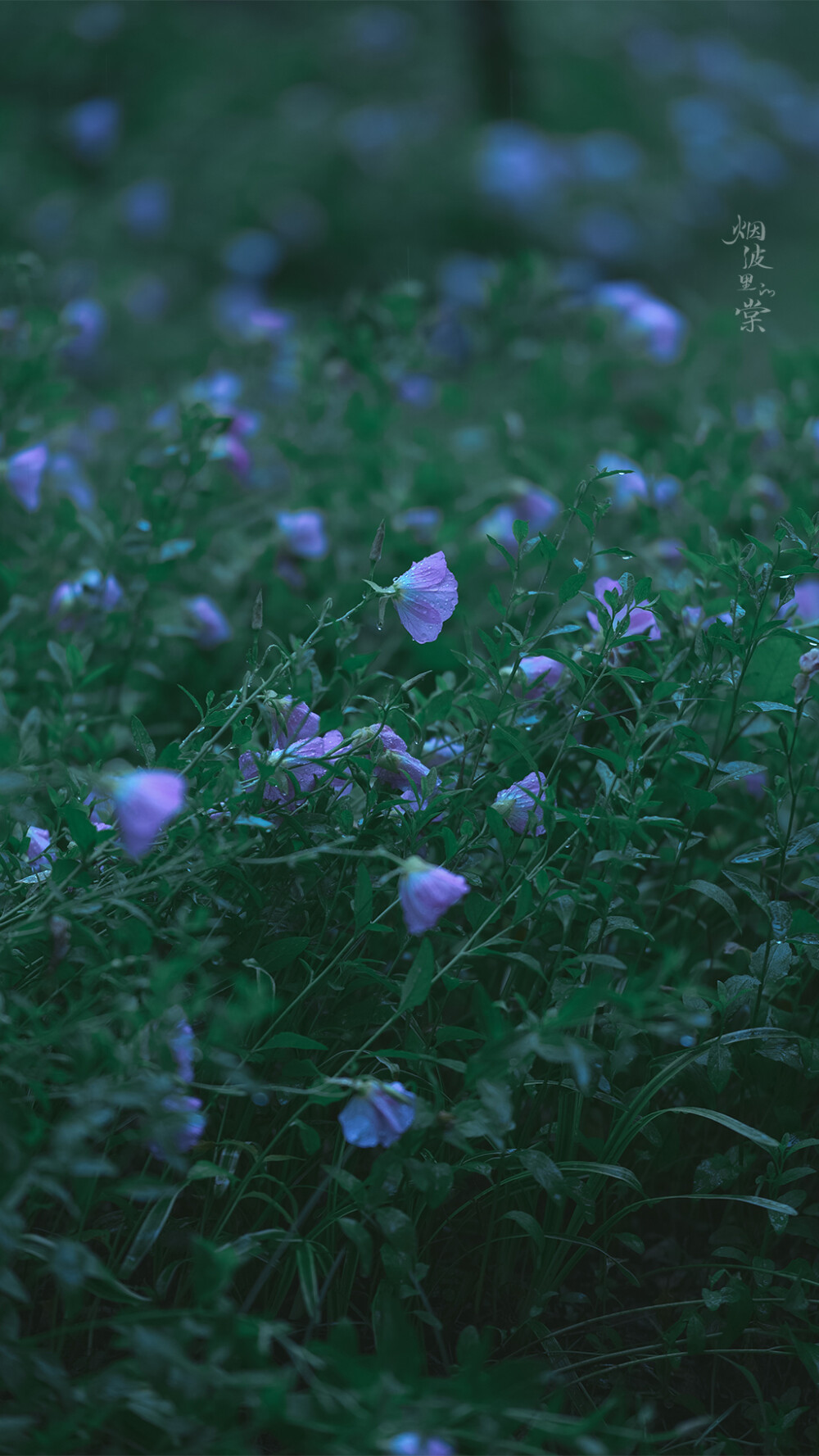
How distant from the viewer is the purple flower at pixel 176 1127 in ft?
2.75

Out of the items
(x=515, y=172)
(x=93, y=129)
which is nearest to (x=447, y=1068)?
(x=515, y=172)

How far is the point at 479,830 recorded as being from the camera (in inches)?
47.9

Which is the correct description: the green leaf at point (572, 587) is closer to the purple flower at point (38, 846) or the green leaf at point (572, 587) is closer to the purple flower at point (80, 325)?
the purple flower at point (38, 846)

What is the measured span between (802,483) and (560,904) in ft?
3.93

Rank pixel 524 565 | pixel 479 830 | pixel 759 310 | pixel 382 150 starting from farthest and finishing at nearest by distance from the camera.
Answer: pixel 382 150 → pixel 759 310 → pixel 524 565 → pixel 479 830

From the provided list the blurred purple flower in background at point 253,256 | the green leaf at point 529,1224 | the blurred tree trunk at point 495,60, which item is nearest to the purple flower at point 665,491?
the green leaf at point 529,1224

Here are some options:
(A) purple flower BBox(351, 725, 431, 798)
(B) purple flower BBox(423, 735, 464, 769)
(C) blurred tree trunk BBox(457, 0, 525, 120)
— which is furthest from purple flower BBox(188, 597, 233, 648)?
(C) blurred tree trunk BBox(457, 0, 525, 120)

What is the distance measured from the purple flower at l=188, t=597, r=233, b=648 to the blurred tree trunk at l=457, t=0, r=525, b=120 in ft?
15.4

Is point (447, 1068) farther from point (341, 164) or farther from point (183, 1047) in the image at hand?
point (341, 164)

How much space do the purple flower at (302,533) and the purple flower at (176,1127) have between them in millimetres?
1026

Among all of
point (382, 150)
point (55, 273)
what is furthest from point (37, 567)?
point (382, 150)

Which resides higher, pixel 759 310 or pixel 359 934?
pixel 759 310

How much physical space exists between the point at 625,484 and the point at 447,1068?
1203 millimetres

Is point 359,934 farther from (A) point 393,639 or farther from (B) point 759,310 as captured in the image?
(B) point 759,310
